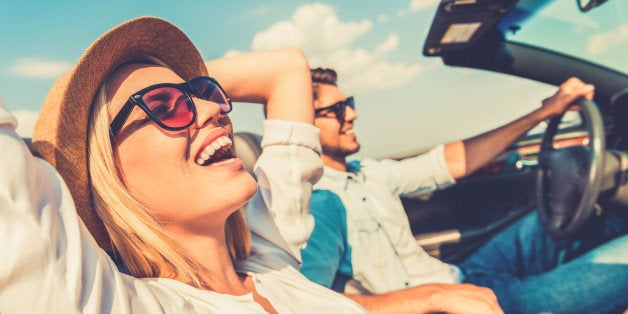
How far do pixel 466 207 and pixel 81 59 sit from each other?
2759 millimetres

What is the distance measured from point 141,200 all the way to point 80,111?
0.87ft

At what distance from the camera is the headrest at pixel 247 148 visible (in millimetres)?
2049

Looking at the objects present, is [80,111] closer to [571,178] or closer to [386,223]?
[386,223]

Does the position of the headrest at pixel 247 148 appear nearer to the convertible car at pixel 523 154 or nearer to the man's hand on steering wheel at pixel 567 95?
the convertible car at pixel 523 154

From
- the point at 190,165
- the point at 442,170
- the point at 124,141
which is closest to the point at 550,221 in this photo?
the point at 442,170

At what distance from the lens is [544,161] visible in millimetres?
2334

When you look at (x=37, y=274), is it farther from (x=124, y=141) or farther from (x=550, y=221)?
(x=550, y=221)

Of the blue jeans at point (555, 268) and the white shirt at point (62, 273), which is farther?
the blue jeans at point (555, 268)

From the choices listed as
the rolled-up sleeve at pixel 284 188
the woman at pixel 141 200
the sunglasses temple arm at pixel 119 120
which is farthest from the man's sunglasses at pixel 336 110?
the sunglasses temple arm at pixel 119 120

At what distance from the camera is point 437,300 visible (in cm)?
156

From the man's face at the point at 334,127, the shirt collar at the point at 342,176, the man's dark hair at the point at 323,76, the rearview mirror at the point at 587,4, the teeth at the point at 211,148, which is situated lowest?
the shirt collar at the point at 342,176

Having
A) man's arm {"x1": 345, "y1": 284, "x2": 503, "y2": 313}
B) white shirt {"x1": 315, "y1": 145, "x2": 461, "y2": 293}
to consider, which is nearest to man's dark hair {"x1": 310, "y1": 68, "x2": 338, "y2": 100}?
white shirt {"x1": 315, "y1": 145, "x2": 461, "y2": 293}

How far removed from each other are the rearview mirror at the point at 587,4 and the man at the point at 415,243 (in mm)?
383

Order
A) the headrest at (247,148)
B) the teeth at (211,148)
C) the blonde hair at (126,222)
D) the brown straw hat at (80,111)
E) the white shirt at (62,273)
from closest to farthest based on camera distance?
the white shirt at (62,273) → the brown straw hat at (80,111) → the blonde hair at (126,222) → the teeth at (211,148) → the headrest at (247,148)
